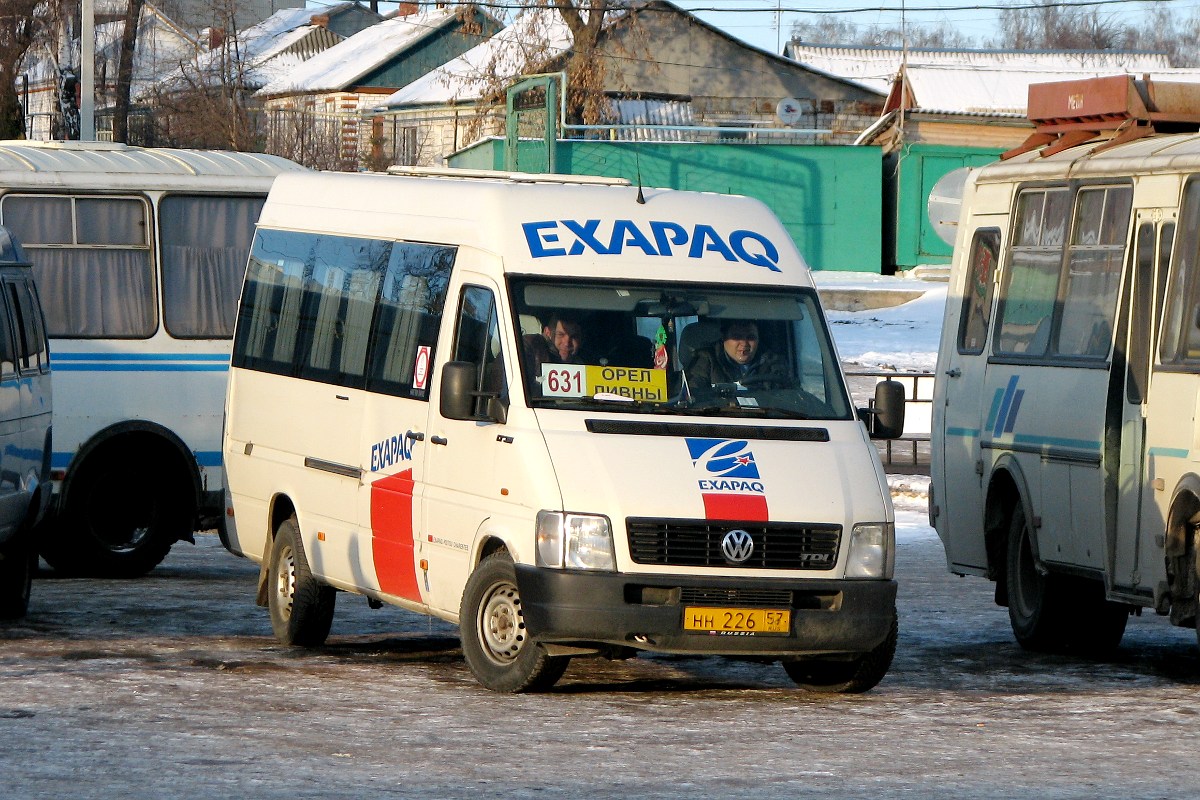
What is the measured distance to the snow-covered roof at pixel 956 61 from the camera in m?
55.8

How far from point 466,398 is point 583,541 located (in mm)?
937

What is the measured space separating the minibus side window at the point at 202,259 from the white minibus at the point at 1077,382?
549cm

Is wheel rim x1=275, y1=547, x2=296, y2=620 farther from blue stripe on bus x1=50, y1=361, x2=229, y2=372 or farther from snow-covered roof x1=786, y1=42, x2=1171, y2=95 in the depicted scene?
snow-covered roof x1=786, y1=42, x2=1171, y2=95

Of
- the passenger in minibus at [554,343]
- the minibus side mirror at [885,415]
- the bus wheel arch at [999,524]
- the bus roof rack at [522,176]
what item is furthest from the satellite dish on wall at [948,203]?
the passenger in minibus at [554,343]

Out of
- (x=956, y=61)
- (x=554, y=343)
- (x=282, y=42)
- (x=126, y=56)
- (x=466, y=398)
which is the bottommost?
(x=466, y=398)

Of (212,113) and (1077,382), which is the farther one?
(212,113)

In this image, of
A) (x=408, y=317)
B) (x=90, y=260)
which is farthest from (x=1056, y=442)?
(x=90, y=260)

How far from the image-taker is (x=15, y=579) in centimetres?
1204

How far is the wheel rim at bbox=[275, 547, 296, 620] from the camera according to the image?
11375 mm

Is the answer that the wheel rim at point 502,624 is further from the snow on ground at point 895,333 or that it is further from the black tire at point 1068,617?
the snow on ground at point 895,333

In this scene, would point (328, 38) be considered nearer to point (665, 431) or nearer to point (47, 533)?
point (47, 533)

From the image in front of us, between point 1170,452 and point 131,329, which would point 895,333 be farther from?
point 1170,452

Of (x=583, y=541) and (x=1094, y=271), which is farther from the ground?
(x=1094, y=271)

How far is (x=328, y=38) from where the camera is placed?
306 ft
